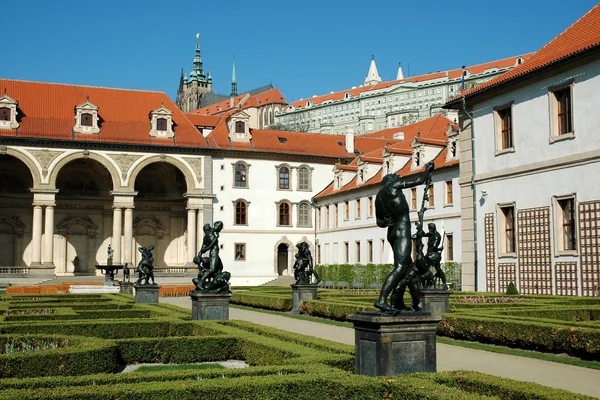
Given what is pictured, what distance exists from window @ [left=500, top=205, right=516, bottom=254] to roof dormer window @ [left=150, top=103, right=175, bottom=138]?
32294mm

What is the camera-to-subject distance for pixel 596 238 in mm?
20844

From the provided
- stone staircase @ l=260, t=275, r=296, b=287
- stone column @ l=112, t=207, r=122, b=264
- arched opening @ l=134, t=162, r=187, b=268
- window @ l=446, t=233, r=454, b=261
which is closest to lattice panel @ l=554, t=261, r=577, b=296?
window @ l=446, t=233, r=454, b=261

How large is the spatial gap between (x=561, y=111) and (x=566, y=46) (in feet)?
8.54

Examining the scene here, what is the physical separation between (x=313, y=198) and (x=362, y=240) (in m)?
10.7

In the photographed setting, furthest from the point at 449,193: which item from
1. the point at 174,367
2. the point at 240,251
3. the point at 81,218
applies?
the point at 81,218

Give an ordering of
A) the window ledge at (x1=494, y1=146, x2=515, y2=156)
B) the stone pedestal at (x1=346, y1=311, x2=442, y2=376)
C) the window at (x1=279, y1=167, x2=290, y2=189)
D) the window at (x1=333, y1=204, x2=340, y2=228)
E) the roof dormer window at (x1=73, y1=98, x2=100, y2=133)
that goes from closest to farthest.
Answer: the stone pedestal at (x1=346, y1=311, x2=442, y2=376) < the window ledge at (x1=494, y1=146, x2=515, y2=156) < the roof dormer window at (x1=73, y1=98, x2=100, y2=133) < the window at (x1=333, y1=204, x2=340, y2=228) < the window at (x1=279, y1=167, x2=290, y2=189)

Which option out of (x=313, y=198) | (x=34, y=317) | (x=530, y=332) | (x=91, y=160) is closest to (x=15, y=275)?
(x=91, y=160)

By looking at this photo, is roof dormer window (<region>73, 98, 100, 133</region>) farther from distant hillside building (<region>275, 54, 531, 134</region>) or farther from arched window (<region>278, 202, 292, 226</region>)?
distant hillside building (<region>275, 54, 531, 134</region>)

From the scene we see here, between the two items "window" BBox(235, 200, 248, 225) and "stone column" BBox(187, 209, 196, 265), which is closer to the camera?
"stone column" BBox(187, 209, 196, 265)

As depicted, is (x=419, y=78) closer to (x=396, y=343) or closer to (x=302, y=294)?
(x=302, y=294)

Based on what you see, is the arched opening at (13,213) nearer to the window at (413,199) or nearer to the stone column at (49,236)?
the stone column at (49,236)

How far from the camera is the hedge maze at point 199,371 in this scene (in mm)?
7523

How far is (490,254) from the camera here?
25922 mm

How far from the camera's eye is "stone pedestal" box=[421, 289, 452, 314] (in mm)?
17844
